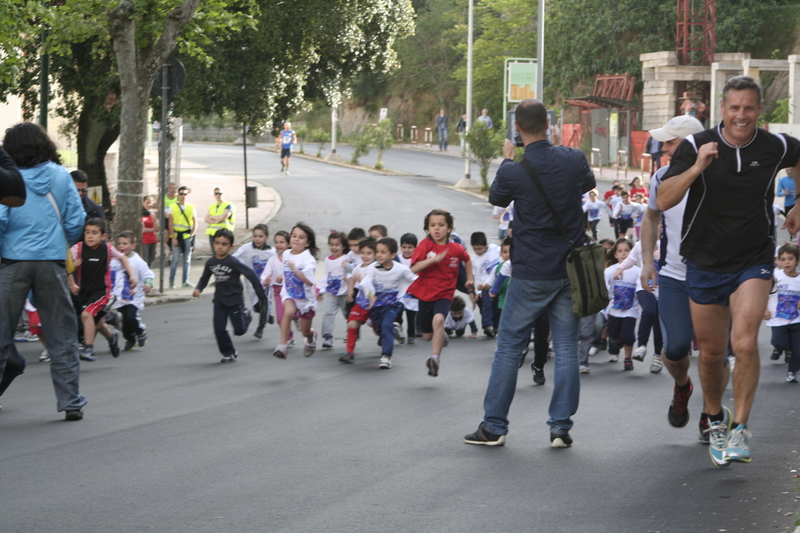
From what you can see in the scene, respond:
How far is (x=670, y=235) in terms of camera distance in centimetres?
694

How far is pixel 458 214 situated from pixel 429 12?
41.0 metres

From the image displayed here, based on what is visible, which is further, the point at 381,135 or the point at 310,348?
the point at 381,135

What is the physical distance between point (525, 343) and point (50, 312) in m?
3.22

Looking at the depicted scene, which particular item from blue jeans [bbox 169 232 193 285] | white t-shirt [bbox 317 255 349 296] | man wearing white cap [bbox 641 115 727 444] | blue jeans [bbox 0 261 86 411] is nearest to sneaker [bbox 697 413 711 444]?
man wearing white cap [bbox 641 115 727 444]

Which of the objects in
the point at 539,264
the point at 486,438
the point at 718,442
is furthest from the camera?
the point at 486,438

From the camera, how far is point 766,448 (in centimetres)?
689

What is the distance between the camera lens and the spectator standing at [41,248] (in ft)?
24.4

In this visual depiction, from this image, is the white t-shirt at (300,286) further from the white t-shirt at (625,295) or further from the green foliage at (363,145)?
the green foliage at (363,145)

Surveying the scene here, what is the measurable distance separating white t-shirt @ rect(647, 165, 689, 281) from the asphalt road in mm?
1099

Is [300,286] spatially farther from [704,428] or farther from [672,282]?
[672,282]

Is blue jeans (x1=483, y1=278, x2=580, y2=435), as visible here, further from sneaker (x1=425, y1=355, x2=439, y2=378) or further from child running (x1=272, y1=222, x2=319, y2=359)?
child running (x1=272, y1=222, x2=319, y2=359)

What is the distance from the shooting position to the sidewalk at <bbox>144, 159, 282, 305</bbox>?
18.6 m

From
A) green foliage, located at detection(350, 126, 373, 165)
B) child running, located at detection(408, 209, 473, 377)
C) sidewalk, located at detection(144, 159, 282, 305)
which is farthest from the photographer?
green foliage, located at detection(350, 126, 373, 165)

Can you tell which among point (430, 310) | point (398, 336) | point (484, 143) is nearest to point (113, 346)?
point (398, 336)
